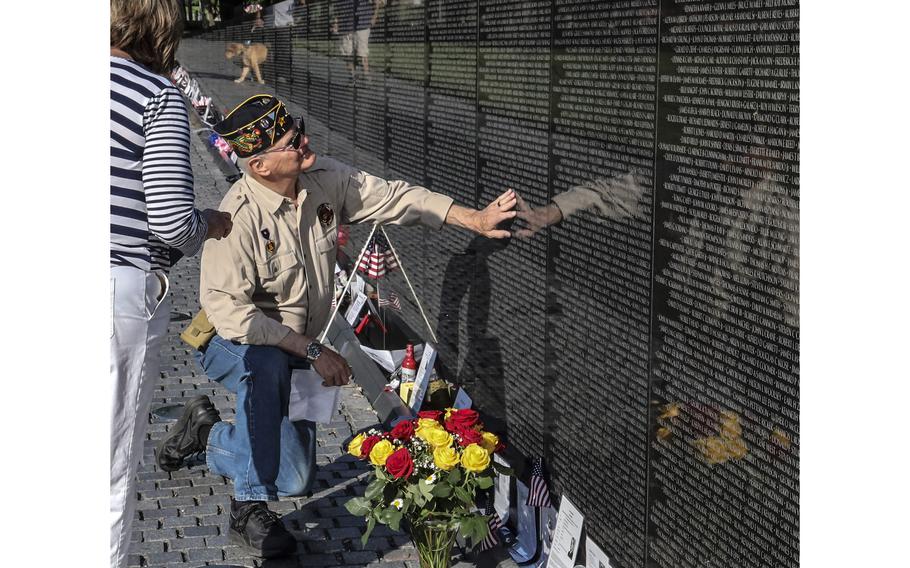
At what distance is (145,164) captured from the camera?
430 centimetres

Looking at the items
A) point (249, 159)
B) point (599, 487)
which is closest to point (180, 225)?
point (249, 159)

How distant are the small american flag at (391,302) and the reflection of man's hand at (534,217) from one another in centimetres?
300

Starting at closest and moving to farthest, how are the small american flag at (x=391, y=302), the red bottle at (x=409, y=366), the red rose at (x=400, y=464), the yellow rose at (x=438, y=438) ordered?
the red rose at (x=400, y=464)
the yellow rose at (x=438, y=438)
the red bottle at (x=409, y=366)
the small american flag at (x=391, y=302)

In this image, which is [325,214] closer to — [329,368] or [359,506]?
[329,368]

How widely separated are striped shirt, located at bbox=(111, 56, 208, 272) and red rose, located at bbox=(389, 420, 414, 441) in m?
1.36

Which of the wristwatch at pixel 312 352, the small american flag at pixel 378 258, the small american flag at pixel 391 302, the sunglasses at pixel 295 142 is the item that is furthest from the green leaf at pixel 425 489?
the small american flag at pixel 378 258

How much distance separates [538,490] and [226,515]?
5.59ft

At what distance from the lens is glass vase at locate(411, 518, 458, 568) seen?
5234mm

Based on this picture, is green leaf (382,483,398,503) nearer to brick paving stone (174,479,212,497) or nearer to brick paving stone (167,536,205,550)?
brick paving stone (167,536,205,550)

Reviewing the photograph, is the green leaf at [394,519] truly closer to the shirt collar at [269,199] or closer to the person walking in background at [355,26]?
the shirt collar at [269,199]

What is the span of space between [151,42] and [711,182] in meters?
1.97

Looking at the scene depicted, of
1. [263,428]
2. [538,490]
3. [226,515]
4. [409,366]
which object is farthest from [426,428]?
[409,366]

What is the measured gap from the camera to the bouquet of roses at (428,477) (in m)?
5.15

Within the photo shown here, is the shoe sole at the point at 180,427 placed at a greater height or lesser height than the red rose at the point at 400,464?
lesser
